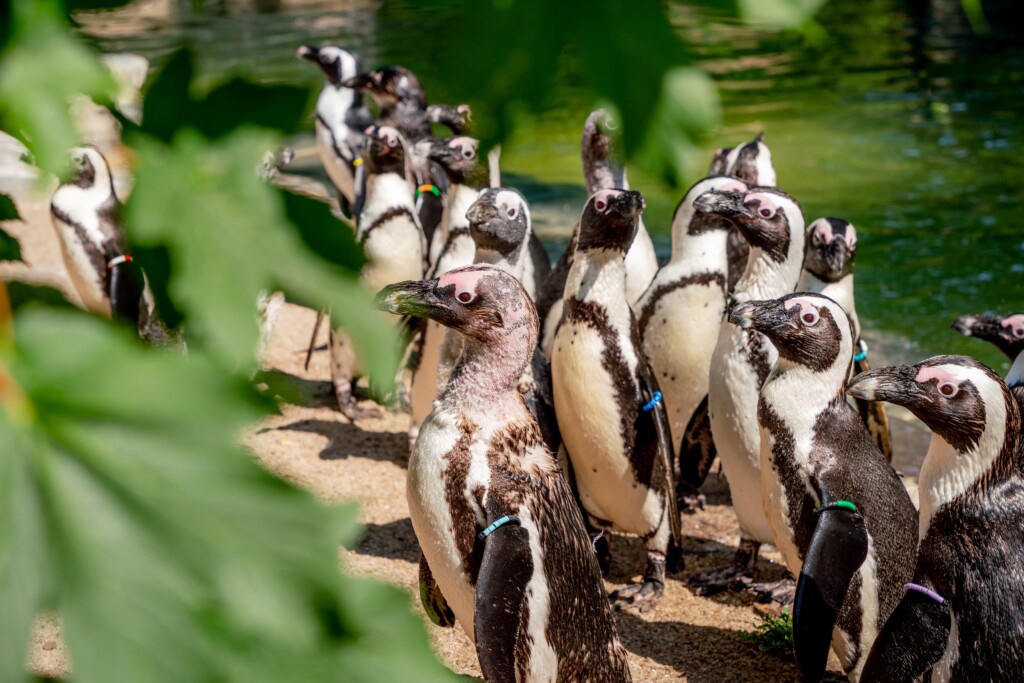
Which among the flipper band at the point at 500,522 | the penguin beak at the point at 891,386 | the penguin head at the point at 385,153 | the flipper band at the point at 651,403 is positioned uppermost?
the penguin beak at the point at 891,386

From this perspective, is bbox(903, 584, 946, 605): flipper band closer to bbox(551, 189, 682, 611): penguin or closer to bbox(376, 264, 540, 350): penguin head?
bbox(376, 264, 540, 350): penguin head

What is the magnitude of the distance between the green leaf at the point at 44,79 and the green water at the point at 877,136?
3 cm

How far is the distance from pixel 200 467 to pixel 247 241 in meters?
0.13

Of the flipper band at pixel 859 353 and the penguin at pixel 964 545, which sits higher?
the penguin at pixel 964 545

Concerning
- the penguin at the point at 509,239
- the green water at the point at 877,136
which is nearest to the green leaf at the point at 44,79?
the green water at the point at 877,136

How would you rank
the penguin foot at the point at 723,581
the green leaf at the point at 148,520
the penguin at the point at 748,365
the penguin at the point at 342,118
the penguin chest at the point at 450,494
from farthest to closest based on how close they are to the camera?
the penguin at the point at 342,118, the penguin foot at the point at 723,581, the penguin at the point at 748,365, the penguin chest at the point at 450,494, the green leaf at the point at 148,520

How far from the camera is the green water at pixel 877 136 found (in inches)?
21.5

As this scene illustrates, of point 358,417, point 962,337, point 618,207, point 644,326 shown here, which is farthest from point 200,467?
point 962,337

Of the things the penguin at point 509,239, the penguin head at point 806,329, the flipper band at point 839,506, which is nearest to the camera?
the flipper band at point 839,506

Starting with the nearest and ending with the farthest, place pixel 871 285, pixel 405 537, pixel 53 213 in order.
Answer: pixel 405 537
pixel 53 213
pixel 871 285

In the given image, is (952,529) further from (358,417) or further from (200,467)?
(358,417)

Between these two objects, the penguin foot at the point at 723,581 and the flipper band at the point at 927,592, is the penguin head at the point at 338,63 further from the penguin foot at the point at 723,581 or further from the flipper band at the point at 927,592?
the flipper band at the point at 927,592

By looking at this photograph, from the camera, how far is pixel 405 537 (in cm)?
421


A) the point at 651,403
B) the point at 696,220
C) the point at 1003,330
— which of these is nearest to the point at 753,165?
the point at 696,220
